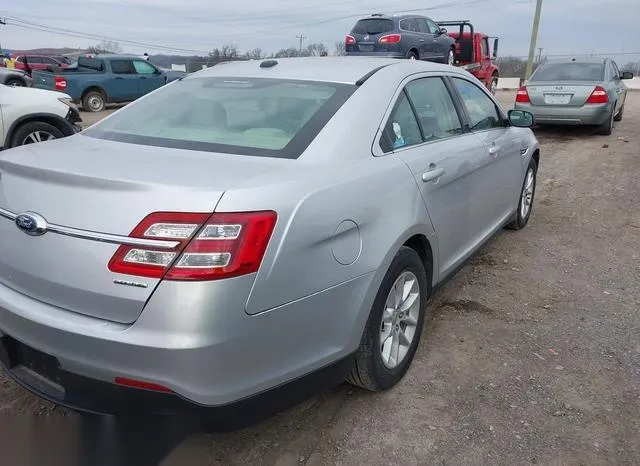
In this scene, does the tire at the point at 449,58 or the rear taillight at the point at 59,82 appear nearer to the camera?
the rear taillight at the point at 59,82

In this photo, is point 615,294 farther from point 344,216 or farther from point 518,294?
point 344,216

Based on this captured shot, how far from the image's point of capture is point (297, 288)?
6.82 ft

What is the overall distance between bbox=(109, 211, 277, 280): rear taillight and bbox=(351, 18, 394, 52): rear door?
1429 cm

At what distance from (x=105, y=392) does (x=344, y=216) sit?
1.10 meters

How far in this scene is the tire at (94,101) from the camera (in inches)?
689

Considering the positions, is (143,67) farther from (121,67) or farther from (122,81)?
(122,81)

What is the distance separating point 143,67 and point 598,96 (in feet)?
46.2

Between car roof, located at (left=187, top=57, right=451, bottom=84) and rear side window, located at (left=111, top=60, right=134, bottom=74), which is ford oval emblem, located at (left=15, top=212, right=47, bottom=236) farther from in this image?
rear side window, located at (left=111, top=60, right=134, bottom=74)

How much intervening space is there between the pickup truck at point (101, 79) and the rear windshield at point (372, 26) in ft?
20.0

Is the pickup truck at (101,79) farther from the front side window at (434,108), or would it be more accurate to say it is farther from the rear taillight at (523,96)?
the front side window at (434,108)

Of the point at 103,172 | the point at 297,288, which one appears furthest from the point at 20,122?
the point at 297,288

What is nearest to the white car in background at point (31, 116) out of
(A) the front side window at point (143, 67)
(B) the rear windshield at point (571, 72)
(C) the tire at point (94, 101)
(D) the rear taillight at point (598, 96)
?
(B) the rear windshield at point (571, 72)

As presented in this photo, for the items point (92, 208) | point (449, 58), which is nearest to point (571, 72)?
point (449, 58)

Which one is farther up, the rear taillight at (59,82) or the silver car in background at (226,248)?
the silver car in background at (226,248)
